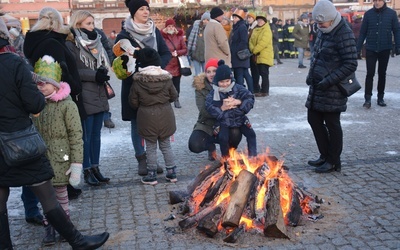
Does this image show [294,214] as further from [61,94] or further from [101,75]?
[101,75]

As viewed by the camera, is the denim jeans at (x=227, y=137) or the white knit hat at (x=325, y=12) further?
the denim jeans at (x=227, y=137)

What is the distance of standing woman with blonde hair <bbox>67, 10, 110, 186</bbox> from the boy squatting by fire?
134 centimetres

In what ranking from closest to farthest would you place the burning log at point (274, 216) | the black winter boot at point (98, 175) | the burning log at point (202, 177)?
the burning log at point (274, 216) → the burning log at point (202, 177) → the black winter boot at point (98, 175)

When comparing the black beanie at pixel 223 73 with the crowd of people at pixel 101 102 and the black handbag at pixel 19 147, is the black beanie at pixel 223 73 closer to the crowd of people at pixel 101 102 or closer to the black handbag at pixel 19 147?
the crowd of people at pixel 101 102

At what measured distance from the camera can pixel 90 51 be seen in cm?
584

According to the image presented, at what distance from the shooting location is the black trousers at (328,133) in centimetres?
609

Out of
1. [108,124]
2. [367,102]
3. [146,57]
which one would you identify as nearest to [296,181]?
[146,57]

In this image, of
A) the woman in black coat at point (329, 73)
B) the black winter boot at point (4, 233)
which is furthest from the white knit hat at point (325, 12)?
the black winter boot at point (4, 233)

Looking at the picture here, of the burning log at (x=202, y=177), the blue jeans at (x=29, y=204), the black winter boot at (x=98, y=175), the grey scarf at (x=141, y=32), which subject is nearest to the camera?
the blue jeans at (x=29, y=204)

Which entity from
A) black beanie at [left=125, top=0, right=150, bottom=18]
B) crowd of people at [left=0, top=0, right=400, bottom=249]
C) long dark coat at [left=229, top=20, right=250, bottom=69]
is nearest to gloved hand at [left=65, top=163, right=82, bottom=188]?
crowd of people at [left=0, top=0, right=400, bottom=249]

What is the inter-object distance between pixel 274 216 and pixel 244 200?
0.32 m

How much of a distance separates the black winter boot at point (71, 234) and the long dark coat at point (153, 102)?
189cm

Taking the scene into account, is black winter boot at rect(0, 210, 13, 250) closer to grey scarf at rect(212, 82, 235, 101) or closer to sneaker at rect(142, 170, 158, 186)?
sneaker at rect(142, 170, 158, 186)

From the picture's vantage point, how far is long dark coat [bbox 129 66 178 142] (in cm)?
578
